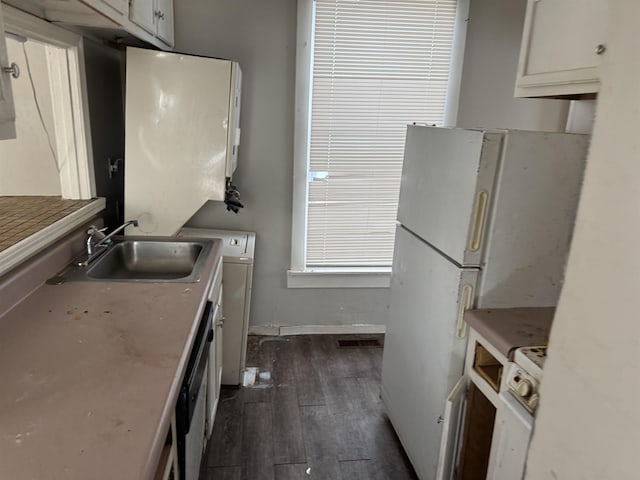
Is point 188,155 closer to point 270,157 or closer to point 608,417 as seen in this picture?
point 270,157

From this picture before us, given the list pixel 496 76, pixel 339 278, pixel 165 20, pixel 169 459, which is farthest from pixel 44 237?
pixel 496 76

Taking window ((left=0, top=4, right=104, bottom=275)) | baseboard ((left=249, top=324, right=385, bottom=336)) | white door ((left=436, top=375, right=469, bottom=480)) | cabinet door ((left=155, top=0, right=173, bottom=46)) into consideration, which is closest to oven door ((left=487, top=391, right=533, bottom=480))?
white door ((left=436, top=375, right=469, bottom=480))

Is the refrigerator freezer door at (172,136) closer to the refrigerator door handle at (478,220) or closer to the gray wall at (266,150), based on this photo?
the gray wall at (266,150)

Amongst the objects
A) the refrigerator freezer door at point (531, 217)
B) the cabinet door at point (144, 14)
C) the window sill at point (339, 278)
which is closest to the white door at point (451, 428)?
the refrigerator freezer door at point (531, 217)

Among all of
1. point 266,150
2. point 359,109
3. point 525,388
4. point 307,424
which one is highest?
point 359,109

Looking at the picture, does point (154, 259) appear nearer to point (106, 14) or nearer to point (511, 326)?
point (106, 14)

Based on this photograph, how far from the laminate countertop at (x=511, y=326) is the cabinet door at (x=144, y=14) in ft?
5.56

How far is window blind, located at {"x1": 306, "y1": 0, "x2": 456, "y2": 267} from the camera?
267 centimetres

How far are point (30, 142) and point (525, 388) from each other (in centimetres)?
219

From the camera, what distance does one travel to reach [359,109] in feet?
9.17

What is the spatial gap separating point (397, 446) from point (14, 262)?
1.79 m

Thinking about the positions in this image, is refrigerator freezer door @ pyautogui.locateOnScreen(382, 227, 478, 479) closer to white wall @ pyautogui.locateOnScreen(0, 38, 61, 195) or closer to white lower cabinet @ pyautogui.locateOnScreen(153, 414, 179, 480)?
white lower cabinet @ pyautogui.locateOnScreen(153, 414, 179, 480)

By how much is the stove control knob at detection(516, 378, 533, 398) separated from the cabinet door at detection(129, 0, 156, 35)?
6.08ft

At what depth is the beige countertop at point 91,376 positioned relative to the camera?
0.85 metres
